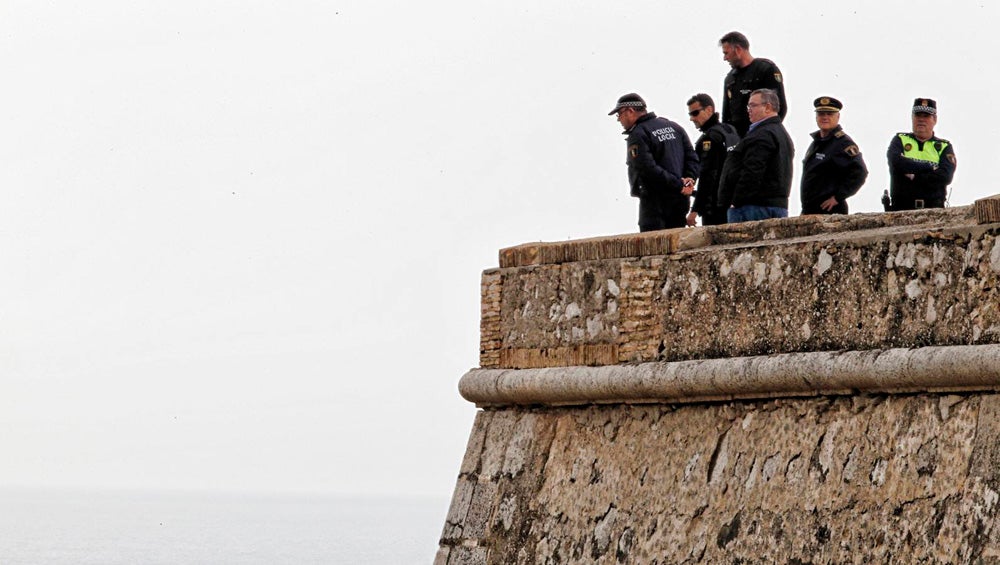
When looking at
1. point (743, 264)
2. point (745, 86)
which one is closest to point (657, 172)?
point (745, 86)

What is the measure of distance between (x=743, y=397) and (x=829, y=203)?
6.71 feet

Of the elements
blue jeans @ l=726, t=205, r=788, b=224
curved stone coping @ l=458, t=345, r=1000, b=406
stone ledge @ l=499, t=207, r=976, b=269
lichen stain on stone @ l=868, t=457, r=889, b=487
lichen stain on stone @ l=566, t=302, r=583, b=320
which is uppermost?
blue jeans @ l=726, t=205, r=788, b=224

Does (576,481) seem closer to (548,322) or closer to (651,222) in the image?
(548,322)

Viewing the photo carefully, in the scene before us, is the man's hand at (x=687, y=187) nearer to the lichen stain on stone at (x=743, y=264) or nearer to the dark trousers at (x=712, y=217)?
the dark trousers at (x=712, y=217)

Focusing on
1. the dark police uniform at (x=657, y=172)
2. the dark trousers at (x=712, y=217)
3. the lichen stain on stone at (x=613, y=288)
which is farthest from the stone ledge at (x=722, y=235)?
the dark trousers at (x=712, y=217)

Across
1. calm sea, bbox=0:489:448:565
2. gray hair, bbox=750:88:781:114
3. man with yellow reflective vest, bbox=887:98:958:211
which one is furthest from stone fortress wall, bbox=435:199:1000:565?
calm sea, bbox=0:489:448:565

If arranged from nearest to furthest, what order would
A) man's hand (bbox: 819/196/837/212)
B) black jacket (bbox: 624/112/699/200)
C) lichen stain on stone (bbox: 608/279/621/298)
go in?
lichen stain on stone (bbox: 608/279/621/298), man's hand (bbox: 819/196/837/212), black jacket (bbox: 624/112/699/200)

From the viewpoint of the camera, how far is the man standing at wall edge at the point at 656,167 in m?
11.0

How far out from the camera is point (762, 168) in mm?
9992

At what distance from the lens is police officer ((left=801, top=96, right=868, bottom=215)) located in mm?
10305

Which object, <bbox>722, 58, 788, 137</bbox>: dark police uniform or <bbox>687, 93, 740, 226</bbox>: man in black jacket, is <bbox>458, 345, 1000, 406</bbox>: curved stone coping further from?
<bbox>722, 58, 788, 137</bbox>: dark police uniform

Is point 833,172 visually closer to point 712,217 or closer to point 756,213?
point 756,213

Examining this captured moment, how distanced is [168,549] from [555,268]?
322ft

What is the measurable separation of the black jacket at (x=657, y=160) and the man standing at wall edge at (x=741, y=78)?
0.30m
